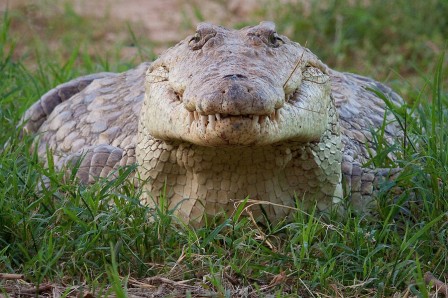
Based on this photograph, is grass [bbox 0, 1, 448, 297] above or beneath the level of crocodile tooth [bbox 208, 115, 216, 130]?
beneath

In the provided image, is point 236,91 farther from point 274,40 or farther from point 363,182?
point 363,182

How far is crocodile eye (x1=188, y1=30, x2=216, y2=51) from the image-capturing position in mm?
4332

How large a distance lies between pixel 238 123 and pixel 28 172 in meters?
1.15

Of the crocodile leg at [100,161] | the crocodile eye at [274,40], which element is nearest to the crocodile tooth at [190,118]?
the crocodile eye at [274,40]

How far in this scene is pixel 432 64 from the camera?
26.7 feet

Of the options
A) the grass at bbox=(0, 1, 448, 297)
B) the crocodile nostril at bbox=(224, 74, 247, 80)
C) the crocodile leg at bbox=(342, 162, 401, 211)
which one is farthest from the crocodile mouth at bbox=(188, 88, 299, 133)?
the crocodile leg at bbox=(342, 162, 401, 211)

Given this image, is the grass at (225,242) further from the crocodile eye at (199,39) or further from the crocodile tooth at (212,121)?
the crocodile eye at (199,39)

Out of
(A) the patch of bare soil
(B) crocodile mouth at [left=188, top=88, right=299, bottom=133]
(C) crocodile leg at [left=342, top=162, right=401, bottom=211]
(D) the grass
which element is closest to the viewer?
(B) crocodile mouth at [left=188, top=88, right=299, bottom=133]

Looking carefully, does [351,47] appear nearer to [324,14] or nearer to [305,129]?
[324,14]

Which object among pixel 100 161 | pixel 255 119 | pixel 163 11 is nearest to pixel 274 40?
pixel 255 119

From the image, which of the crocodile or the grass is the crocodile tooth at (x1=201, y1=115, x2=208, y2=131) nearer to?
the crocodile

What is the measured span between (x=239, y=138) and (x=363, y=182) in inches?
41.7

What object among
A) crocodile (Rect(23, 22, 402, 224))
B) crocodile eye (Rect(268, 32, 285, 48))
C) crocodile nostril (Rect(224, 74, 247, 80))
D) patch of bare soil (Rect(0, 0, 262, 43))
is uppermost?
crocodile nostril (Rect(224, 74, 247, 80))

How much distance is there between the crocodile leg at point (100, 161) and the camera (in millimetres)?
4828
